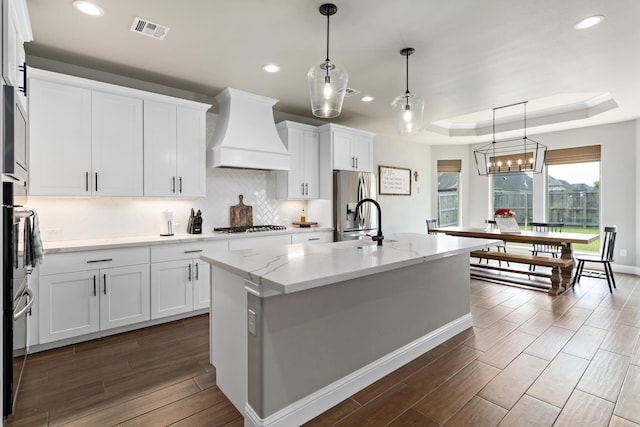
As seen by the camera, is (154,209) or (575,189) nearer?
(154,209)

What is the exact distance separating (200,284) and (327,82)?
2.51 meters

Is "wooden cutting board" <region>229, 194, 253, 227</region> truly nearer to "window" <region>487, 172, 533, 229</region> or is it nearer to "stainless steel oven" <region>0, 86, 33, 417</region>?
"stainless steel oven" <region>0, 86, 33, 417</region>

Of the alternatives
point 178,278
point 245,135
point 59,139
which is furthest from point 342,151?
point 59,139

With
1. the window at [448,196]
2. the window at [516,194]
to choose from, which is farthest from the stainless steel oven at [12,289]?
the window at [516,194]

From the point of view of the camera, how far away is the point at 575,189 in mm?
6156

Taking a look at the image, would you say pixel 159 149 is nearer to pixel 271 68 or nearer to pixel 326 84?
pixel 271 68

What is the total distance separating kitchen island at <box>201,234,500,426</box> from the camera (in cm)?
171

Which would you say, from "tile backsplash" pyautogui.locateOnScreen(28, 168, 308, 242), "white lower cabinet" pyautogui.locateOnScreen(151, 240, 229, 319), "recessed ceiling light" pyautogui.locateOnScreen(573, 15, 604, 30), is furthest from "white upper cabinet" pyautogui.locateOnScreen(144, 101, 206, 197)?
"recessed ceiling light" pyautogui.locateOnScreen(573, 15, 604, 30)

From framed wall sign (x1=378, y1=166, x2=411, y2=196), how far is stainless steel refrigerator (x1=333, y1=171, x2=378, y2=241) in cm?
120

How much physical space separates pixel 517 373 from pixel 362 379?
3.83 feet

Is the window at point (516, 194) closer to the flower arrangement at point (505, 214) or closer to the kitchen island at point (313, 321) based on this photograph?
the flower arrangement at point (505, 214)

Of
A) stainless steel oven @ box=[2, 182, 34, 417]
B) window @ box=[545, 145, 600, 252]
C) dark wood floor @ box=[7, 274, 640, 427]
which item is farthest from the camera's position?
window @ box=[545, 145, 600, 252]

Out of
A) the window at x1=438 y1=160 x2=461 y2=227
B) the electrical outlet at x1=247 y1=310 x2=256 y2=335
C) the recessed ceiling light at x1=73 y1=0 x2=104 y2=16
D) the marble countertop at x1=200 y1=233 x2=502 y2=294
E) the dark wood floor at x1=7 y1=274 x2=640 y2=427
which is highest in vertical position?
the recessed ceiling light at x1=73 y1=0 x2=104 y2=16

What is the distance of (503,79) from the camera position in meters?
3.62
